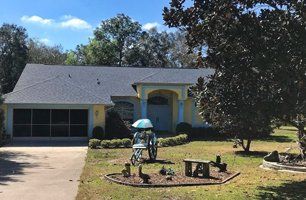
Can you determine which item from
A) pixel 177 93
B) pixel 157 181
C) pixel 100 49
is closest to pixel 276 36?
pixel 157 181

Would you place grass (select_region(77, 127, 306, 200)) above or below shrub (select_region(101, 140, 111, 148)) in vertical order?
below

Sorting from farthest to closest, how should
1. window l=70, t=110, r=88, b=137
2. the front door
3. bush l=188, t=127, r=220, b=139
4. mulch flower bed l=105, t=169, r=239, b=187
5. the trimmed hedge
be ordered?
1. the front door
2. bush l=188, t=127, r=220, b=139
3. window l=70, t=110, r=88, b=137
4. the trimmed hedge
5. mulch flower bed l=105, t=169, r=239, b=187

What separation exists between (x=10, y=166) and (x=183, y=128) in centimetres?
1832

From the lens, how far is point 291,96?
1230cm

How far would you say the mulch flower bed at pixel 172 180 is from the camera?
14.4 meters

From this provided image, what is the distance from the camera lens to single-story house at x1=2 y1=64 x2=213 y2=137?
32.0m

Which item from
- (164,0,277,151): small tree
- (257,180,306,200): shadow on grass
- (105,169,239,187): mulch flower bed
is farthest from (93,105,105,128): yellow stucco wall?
(164,0,277,151): small tree

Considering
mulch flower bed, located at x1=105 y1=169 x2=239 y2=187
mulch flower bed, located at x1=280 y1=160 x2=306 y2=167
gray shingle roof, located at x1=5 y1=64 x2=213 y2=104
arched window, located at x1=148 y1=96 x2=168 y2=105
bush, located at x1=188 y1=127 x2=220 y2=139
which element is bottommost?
mulch flower bed, located at x1=105 y1=169 x2=239 y2=187

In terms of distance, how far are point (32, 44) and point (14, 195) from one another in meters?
65.7

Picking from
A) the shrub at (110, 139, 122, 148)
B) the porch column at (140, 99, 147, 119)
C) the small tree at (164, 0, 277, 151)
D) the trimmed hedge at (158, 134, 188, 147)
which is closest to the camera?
the small tree at (164, 0, 277, 151)

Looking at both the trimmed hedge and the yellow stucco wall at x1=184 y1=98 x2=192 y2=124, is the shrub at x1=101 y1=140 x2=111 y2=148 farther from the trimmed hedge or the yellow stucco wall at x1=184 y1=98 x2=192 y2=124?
the yellow stucco wall at x1=184 y1=98 x2=192 y2=124

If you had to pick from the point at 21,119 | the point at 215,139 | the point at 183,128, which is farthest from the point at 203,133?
the point at 21,119

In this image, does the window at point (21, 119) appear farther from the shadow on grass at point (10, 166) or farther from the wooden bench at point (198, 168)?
the wooden bench at point (198, 168)

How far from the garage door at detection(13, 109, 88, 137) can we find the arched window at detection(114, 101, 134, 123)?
6.47 metres
